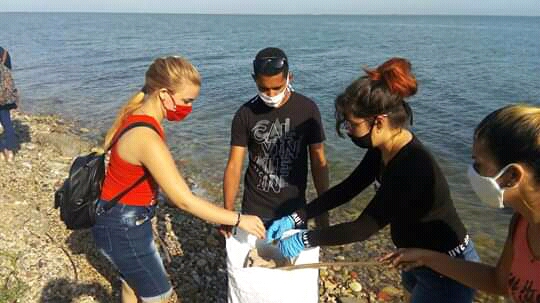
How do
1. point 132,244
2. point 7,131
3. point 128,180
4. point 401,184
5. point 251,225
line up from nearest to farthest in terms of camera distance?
1. point 401,184
2. point 128,180
3. point 132,244
4. point 251,225
5. point 7,131

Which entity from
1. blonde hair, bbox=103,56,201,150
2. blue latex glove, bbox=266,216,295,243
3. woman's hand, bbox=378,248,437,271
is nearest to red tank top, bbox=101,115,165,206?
blonde hair, bbox=103,56,201,150

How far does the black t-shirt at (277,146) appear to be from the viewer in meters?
3.39

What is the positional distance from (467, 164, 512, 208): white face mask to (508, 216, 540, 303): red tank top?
244mm

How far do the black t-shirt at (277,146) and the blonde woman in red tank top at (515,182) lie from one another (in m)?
1.69

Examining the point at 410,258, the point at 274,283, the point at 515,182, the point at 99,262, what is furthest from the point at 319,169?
the point at 99,262

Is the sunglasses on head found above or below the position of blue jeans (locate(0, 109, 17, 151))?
above

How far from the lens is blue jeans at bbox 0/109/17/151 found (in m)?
7.13

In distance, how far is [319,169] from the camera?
3.65m

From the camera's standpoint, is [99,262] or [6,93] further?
[6,93]

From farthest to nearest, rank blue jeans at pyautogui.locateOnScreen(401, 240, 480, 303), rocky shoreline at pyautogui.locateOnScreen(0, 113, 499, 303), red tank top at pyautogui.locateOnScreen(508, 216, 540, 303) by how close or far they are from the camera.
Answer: rocky shoreline at pyautogui.locateOnScreen(0, 113, 499, 303), blue jeans at pyautogui.locateOnScreen(401, 240, 480, 303), red tank top at pyautogui.locateOnScreen(508, 216, 540, 303)

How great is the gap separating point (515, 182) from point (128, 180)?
2033 millimetres

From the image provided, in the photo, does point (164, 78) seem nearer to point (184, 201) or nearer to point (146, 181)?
point (146, 181)

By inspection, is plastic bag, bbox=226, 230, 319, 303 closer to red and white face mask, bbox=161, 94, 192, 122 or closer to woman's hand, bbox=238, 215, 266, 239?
woman's hand, bbox=238, 215, 266, 239

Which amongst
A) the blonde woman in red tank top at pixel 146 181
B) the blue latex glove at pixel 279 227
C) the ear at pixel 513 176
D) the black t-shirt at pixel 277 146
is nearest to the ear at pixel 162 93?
the blonde woman in red tank top at pixel 146 181
